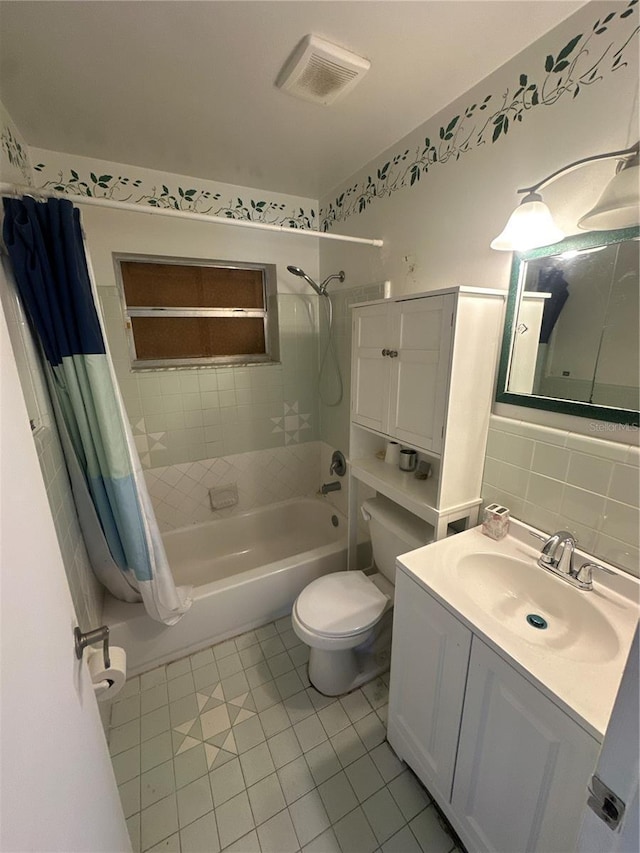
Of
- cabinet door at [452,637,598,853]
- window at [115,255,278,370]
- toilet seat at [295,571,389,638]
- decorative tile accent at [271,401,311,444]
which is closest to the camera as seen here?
cabinet door at [452,637,598,853]

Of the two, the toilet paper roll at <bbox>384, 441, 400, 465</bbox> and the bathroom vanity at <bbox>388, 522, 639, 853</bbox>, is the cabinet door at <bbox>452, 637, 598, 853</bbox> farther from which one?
the toilet paper roll at <bbox>384, 441, 400, 465</bbox>

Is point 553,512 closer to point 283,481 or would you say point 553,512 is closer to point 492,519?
point 492,519

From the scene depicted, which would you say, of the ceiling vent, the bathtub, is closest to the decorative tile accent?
the bathtub

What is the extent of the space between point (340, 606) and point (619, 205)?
160 cm

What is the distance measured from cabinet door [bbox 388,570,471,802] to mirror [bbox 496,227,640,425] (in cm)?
76

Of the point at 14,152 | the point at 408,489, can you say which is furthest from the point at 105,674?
the point at 14,152

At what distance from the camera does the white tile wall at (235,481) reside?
7.20 ft

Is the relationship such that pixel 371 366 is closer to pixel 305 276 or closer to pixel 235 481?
pixel 305 276

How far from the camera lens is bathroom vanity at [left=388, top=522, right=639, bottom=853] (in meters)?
0.73

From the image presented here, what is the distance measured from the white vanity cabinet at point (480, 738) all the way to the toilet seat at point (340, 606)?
0.76 feet

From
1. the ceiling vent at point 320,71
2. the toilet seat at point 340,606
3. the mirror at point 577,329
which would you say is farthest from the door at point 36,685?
the mirror at point 577,329

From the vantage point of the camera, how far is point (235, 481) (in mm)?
2393

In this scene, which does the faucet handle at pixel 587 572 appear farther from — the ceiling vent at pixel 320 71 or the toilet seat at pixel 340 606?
the ceiling vent at pixel 320 71

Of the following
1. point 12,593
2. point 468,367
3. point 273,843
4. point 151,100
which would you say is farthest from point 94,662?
point 151,100
